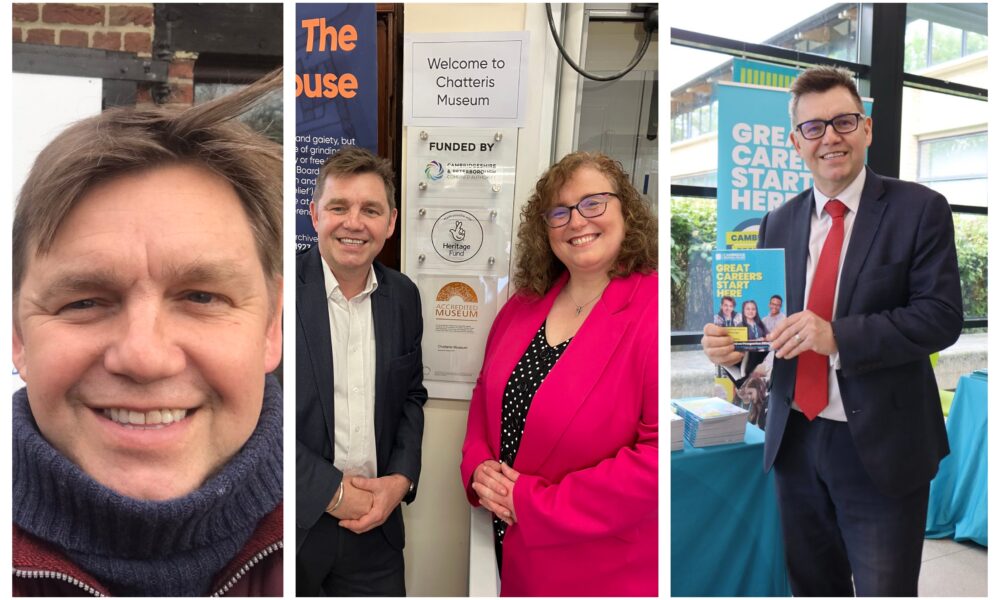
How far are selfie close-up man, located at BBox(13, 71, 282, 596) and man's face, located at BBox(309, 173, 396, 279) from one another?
1.16 feet

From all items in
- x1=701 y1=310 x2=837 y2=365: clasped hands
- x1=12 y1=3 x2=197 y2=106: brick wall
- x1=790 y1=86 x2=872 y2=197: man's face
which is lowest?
x1=701 y1=310 x2=837 y2=365: clasped hands

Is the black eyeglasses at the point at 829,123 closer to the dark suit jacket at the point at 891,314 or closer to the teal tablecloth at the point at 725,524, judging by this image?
the dark suit jacket at the point at 891,314

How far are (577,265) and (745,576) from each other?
89 centimetres

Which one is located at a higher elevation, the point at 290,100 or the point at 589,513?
the point at 290,100

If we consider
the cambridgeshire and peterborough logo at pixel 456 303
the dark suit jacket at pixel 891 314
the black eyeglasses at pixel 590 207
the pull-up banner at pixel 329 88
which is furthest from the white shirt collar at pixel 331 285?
the dark suit jacket at pixel 891 314

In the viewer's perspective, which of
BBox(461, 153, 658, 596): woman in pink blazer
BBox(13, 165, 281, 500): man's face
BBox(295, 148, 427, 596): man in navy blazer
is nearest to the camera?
BBox(13, 165, 281, 500): man's face

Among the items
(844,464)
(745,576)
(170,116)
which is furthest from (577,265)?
(170,116)

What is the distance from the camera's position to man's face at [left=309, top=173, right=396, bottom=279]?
1.48 metres

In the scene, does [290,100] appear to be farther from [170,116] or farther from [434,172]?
[434,172]

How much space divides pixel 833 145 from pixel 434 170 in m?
1.05

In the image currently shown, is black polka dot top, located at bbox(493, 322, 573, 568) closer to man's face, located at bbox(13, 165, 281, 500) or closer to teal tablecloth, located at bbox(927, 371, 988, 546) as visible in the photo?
man's face, located at bbox(13, 165, 281, 500)

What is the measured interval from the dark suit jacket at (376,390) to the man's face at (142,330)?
13.4 inches

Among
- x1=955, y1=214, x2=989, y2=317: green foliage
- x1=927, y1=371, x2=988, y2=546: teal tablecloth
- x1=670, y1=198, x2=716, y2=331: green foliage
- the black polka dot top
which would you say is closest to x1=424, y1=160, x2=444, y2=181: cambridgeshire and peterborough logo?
the black polka dot top

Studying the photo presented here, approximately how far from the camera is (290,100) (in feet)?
3.87
